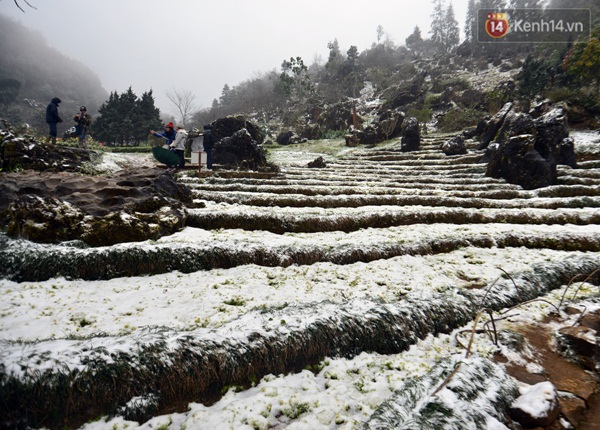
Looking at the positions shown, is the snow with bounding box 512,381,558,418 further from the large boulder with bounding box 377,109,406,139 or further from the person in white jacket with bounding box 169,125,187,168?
the large boulder with bounding box 377,109,406,139

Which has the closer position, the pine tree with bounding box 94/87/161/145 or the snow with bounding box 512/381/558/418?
the snow with bounding box 512/381/558/418

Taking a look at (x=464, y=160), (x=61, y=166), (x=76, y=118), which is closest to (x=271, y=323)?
(x=61, y=166)

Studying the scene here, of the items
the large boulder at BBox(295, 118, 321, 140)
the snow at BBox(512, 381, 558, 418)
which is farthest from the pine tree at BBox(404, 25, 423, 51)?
the snow at BBox(512, 381, 558, 418)

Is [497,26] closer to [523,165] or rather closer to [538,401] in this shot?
[523,165]

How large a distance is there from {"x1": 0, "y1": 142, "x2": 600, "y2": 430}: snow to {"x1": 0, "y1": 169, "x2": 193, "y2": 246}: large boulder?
1234mm

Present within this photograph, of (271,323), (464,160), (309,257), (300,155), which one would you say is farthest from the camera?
(300,155)

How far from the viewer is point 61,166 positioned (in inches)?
710

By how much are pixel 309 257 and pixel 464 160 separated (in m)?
35.0

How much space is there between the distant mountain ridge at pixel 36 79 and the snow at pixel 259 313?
131 m

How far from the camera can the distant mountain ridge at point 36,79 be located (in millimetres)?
106750

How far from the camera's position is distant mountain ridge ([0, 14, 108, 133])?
10675cm

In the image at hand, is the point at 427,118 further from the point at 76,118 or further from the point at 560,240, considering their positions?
the point at 76,118

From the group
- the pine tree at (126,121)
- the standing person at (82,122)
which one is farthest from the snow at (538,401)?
the pine tree at (126,121)

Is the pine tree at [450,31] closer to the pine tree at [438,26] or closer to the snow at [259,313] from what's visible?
the pine tree at [438,26]
